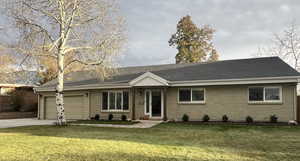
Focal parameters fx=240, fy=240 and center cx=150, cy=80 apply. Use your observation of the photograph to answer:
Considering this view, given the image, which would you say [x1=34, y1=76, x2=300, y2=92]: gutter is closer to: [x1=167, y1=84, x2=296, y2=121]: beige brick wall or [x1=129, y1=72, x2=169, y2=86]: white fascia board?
[x1=129, y1=72, x2=169, y2=86]: white fascia board

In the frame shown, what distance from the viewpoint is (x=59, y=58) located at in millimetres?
14688

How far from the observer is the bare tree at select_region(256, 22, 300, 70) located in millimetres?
29459

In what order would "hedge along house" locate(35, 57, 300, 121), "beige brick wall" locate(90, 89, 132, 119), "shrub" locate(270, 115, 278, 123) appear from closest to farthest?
"shrub" locate(270, 115, 278, 123)
"hedge along house" locate(35, 57, 300, 121)
"beige brick wall" locate(90, 89, 132, 119)

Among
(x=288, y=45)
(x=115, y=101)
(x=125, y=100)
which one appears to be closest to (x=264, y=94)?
(x=125, y=100)

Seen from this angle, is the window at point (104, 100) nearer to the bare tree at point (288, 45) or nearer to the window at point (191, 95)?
the window at point (191, 95)

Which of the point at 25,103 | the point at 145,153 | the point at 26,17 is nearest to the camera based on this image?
the point at 145,153

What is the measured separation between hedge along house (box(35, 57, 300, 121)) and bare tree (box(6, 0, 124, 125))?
3307 mm

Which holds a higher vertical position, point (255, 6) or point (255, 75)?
point (255, 6)

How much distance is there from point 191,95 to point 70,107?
10.6 m

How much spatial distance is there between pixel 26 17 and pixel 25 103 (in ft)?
46.7

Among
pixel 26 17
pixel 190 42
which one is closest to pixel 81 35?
pixel 26 17

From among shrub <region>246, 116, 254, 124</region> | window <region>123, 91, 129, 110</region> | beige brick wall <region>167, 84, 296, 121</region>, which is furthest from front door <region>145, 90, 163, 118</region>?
shrub <region>246, 116, 254, 124</region>

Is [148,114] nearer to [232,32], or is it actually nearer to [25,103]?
[232,32]

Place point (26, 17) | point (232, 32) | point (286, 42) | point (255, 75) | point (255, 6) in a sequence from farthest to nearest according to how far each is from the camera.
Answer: point (286, 42), point (232, 32), point (255, 6), point (255, 75), point (26, 17)
